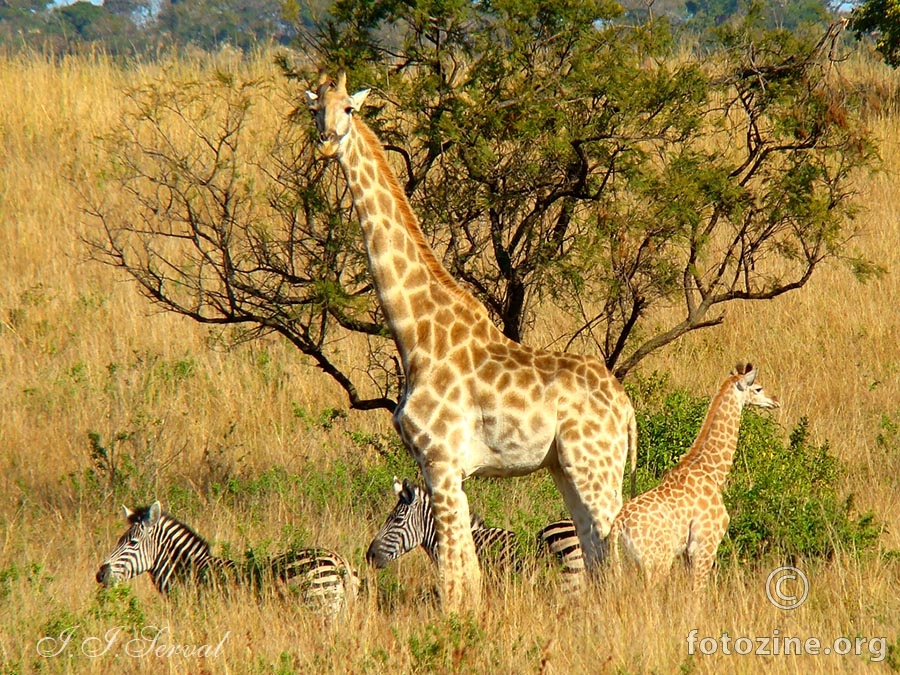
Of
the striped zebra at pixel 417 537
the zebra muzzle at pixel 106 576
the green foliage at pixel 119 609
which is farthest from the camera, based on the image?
the striped zebra at pixel 417 537

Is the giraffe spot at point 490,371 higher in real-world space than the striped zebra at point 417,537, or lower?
higher

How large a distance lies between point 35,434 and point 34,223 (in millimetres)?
5771

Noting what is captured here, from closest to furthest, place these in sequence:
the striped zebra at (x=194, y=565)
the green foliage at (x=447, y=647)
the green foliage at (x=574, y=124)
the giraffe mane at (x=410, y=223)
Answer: the green foliage at (x=447, y=647), the striped zebra at (x=194, y=565), the giraffe mane at (x=410, y=223), the green foliage at (x=574, y=124)

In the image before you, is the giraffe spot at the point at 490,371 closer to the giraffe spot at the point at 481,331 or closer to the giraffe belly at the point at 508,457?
the giraffe spot at the point at 481,331

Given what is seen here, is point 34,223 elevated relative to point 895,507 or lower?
elevated

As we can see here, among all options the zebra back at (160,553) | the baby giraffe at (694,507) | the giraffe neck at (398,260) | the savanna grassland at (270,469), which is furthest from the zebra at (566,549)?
the zebra back at (160,553)

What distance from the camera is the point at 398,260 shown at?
6.61 meters

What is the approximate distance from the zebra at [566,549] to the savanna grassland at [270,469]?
0.45 feet

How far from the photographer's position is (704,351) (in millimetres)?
12352

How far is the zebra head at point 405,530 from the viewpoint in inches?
273

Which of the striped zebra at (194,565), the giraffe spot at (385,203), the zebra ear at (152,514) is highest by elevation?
the giraffe spot at (385,203)

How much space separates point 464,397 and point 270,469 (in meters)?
4.04

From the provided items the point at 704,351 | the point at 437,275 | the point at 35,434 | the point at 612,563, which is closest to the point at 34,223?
the point at 35,434

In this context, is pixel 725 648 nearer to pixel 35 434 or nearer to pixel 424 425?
pixel 424 425
